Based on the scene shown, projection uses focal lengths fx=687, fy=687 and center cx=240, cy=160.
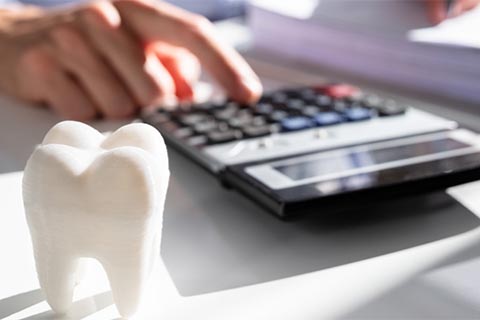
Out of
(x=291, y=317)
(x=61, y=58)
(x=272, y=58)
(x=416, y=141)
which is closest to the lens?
(x=291, y=317)

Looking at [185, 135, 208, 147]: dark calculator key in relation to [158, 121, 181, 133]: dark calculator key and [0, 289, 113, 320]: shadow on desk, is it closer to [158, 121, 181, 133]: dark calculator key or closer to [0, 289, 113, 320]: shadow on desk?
[158, 121, 181, 133]: dark calculator key

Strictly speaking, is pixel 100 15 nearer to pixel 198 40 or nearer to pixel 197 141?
pixel 198 40

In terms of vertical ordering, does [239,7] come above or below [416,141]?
below

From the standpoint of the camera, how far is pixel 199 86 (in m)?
0.62

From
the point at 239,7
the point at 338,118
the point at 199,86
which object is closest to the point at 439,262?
the point at 338,118

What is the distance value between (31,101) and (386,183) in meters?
0.34

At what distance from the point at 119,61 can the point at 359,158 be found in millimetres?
241

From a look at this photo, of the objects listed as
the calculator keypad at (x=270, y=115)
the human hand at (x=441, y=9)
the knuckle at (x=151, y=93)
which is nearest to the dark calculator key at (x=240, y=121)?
the calculator keypad at (x=270, y=115)

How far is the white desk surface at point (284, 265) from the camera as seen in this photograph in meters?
0.26

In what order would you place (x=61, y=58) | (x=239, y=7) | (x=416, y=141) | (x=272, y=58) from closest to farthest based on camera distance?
1. (x=416, y=141)
2. (x=61, y=58)
3. (x=272, y=58)
4. (x=239, y=7)

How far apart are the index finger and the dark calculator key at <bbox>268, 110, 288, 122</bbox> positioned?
4 cm

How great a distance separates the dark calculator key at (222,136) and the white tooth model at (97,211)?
145mm

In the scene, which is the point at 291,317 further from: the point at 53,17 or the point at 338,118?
the point at 53,17

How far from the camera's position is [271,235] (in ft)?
1.07
